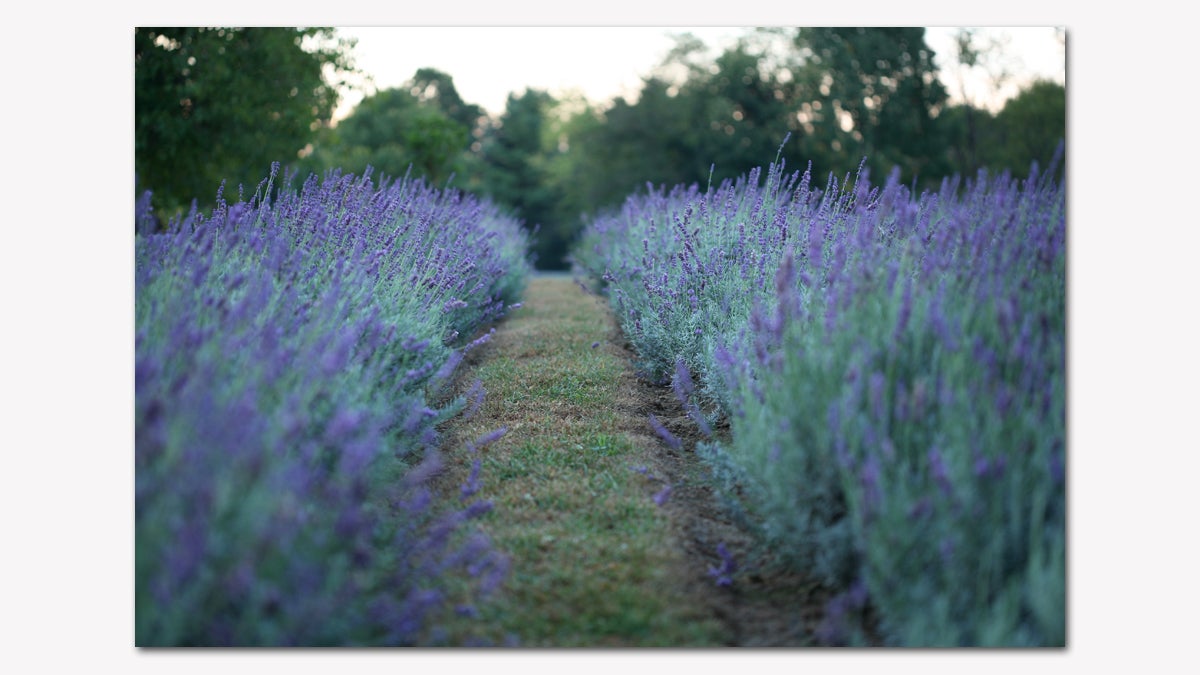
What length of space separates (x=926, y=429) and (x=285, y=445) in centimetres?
170

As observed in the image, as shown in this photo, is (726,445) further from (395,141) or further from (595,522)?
(395,141)

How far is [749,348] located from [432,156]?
13205 millimetres

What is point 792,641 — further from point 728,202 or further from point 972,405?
point 728,202

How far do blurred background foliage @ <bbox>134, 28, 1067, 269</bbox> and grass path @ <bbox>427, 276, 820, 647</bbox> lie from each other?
63.2 inches

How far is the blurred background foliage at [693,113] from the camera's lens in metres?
4.16

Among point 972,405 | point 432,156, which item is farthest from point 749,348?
point 432,156

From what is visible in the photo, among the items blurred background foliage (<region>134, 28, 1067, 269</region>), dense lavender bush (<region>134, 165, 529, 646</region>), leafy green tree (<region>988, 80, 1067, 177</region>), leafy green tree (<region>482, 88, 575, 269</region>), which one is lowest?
dense lavender bush (<region>134, 165, 529, 646</region>)

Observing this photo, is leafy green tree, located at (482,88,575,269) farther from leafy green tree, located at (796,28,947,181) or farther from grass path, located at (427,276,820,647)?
grass path, located at (427,276,820,647)

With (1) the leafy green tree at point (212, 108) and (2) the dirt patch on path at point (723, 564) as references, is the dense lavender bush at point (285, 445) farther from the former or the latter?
(1) the leafy green tree at point (212, 108)

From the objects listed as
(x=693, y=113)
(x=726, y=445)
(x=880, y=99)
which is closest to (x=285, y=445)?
(x=726, y=445)

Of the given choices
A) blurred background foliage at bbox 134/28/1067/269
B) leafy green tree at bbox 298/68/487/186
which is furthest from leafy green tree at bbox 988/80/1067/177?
leafy green tree at bbox 298/68/487/186

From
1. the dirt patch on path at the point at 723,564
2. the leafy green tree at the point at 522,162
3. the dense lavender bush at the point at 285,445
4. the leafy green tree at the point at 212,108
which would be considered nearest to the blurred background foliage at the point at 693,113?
the leafy green tree at the point at 212,108

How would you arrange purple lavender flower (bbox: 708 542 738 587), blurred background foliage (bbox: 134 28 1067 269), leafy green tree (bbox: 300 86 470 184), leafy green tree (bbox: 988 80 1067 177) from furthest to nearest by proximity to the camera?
leafy green tree (bbox: 300 86 470 184)
blurred background foliage (bbox: 134 28 1067 269)
leafy green tree (bbox: 988 80 1067 177)
purple lavender flower (bbox: 708 542 738 587)

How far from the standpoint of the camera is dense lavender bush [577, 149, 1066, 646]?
2.02 meters
